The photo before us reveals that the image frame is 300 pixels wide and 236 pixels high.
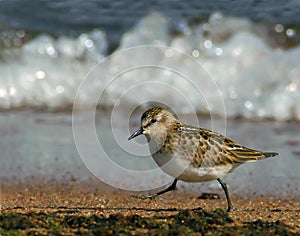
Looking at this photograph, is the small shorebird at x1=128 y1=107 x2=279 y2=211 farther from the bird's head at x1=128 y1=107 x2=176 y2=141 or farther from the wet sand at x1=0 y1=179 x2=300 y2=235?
the wet sand at x1=0 y1=179 x2=300 y2=235

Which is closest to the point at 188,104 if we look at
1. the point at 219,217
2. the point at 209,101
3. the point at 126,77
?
the point at 209,101

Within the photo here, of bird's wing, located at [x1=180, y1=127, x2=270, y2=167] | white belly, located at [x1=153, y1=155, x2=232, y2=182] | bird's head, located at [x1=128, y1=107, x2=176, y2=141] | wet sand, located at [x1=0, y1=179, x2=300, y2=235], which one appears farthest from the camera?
bird's head, located at [x1=128, y1=107, x2=176, y2=141]

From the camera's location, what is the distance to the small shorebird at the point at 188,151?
6.92 meters

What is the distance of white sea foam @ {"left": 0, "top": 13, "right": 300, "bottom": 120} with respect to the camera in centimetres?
1186

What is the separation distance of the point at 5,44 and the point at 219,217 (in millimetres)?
7752

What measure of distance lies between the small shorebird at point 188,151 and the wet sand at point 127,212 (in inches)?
14.0

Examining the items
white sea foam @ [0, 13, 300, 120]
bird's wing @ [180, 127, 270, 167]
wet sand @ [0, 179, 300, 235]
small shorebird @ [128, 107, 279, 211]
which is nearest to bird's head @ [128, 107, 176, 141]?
small shorebird @ [128, 107, 279, 211]

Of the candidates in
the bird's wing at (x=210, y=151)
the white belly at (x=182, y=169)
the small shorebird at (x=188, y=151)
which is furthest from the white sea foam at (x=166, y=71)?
the white belly at (x=182, y=169)

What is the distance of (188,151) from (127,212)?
0.80 metres

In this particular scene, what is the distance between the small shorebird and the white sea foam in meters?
4.12

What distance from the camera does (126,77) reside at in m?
12.6

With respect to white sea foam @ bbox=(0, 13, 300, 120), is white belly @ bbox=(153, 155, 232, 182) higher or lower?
lower

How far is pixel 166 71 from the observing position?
12.6 metres

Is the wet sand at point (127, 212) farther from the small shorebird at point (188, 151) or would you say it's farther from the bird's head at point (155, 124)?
the bird's head at point (155, 124)
